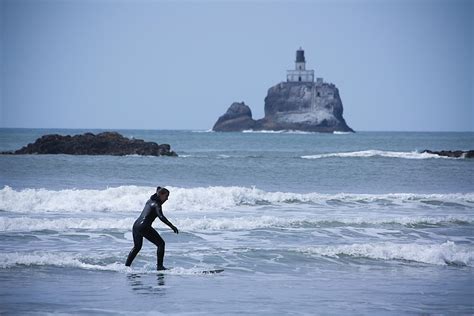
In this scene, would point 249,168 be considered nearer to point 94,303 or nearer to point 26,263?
point 26,263

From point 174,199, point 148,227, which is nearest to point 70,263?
point 148,227

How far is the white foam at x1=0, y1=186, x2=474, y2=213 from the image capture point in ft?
81.5

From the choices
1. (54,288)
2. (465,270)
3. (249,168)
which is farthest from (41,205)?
(249,168)

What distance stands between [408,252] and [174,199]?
11326 millimetres

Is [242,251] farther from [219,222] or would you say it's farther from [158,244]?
[219,222]

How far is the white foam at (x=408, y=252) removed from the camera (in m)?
16.1

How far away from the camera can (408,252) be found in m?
16.5

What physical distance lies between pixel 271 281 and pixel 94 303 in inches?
136

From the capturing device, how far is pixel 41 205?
977 inches

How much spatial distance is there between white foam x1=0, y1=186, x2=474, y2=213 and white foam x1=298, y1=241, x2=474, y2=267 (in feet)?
30.2

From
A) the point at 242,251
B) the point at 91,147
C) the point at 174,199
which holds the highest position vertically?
the point at 91,147

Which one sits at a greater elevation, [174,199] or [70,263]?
[174,199]

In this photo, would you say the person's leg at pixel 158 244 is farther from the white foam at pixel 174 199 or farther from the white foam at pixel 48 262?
the white foam at pixel 174 199

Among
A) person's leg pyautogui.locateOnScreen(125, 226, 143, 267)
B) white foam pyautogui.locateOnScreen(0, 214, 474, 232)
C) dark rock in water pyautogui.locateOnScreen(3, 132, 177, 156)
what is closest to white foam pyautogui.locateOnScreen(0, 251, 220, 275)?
person's leg pyautogui.locateOnScreen(125, 226, 143, 267)
